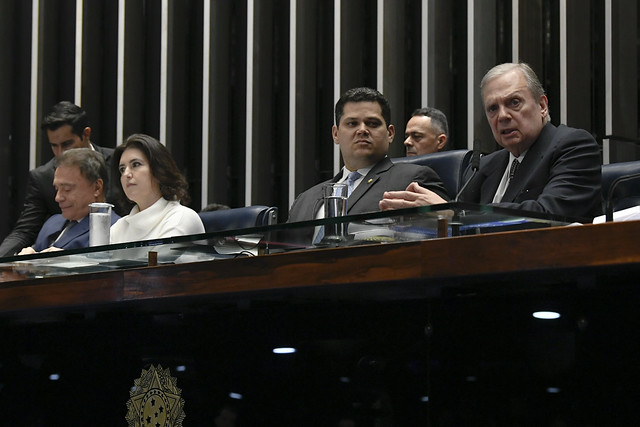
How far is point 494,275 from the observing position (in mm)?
1377

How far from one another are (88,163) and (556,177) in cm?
178

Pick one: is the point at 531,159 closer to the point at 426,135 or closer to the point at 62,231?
the point at 426,135

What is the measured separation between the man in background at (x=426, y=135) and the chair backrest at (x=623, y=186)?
1653mm

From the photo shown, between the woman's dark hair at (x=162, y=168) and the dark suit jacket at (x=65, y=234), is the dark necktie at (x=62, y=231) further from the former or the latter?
the woman's dark hair at (x=162, y=168)

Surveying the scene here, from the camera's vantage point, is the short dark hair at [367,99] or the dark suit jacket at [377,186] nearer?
the dark suit jacket at [377,186]

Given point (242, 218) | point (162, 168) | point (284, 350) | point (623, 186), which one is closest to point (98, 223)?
point (242, 218)

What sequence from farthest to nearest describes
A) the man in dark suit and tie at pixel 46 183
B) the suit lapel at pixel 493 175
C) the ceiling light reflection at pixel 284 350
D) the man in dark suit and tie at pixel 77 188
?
the man in dark suit and tie at pixel 46 183 → the man in dark suit and tie at pixel 77 188 → the suit lapel at pixel 493 175 → the ceiling light reflection at pixel 284 350

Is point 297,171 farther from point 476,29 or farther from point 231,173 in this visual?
point 476,29

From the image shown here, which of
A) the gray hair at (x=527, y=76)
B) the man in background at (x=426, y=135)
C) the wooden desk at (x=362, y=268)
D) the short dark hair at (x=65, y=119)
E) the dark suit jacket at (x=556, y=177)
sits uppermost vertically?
the short dark hair at (x=65, y=119)

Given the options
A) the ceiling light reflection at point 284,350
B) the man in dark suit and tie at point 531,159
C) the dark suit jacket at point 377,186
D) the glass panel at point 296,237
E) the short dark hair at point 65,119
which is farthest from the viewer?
the short dark hair at point 65,119

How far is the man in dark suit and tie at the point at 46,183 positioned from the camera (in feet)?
13.5

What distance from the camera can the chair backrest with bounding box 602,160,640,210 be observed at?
2.29 metres

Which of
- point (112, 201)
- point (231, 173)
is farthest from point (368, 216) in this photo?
point (231, 173)

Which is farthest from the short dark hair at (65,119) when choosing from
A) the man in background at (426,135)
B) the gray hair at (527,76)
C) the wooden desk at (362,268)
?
the wooden desk at (362,268)
